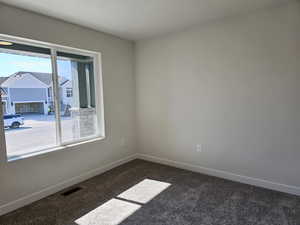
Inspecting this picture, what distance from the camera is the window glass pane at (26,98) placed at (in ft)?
7.75

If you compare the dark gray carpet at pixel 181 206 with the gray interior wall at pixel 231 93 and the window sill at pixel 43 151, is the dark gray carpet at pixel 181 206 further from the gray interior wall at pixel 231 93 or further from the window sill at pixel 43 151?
the window sill at pixel 43 151

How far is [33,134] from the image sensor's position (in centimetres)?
263

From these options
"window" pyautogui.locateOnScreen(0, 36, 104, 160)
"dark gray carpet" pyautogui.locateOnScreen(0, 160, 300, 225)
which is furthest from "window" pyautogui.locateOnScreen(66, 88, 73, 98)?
"dark gray carpet" pyautogui.locateOnScreen(0, 160, 300, 225)

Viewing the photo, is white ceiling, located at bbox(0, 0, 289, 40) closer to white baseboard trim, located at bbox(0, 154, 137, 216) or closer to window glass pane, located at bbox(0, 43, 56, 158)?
window glass pane, located at bbox(0, 43, 56, 158)

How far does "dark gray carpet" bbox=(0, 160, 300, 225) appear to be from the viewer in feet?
6.75

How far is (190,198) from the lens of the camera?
247 centimetres

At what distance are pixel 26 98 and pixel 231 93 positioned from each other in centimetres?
289

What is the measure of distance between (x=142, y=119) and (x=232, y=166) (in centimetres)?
186

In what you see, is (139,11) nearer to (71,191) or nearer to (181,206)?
(181,206)

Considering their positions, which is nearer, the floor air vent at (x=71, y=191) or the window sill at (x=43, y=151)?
the window sill at (x=43, y=151)

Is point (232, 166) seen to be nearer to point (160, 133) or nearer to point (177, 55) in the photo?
point (160, 133)

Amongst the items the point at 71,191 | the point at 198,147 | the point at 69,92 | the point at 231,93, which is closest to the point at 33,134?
the point at 69,92

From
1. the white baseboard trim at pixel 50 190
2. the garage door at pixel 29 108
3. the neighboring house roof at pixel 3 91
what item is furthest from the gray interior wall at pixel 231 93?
the neighboring house roof at pixel 3 91

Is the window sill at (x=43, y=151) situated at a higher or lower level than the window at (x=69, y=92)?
lower
